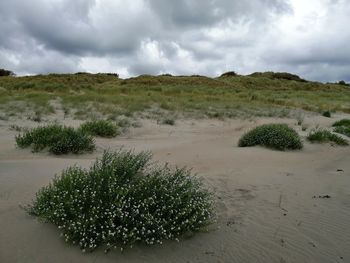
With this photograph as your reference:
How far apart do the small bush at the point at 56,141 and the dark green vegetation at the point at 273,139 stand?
413 centimetres

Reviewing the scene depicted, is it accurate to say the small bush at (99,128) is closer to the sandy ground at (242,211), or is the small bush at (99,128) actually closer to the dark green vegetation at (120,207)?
the sandy ground at (242,211)

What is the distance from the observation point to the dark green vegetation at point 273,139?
9.38 meters

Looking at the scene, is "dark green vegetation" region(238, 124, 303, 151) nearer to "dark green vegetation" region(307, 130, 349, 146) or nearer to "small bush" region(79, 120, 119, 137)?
"dark green vegetation" region(307, 130, 349, 146)

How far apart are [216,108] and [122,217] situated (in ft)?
56.0

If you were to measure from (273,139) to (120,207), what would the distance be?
6.43 meters

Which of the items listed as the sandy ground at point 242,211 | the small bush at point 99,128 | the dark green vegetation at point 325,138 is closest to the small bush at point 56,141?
the sandy ground at point 242,211

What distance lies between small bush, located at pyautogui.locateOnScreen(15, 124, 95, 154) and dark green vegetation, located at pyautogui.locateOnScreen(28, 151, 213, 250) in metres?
3.58

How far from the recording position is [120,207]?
3754 millimetres

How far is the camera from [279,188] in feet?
19.8

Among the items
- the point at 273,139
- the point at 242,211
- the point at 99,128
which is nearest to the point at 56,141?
the point at 99,128

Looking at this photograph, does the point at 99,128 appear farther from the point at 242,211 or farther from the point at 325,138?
the point at 242,211

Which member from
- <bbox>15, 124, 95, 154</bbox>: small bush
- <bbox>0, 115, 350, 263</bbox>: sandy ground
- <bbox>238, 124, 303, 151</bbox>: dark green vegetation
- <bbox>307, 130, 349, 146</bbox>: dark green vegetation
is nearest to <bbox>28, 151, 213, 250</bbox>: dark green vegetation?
<bbox>0, 115, 350, 263</bbox>: sandy ground

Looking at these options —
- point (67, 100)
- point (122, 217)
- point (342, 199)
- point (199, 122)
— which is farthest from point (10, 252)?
point (67, 100)

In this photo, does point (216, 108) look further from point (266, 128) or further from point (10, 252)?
point (10, 252)
